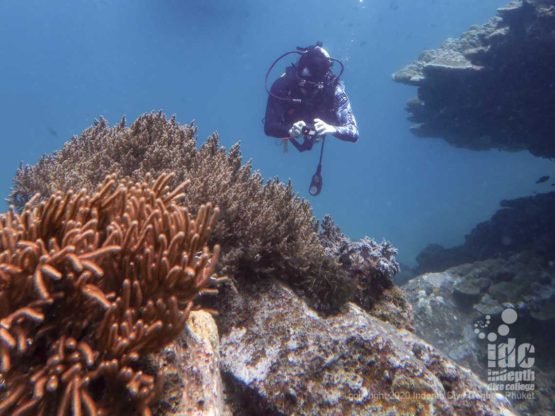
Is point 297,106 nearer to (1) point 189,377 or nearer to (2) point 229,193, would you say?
(2) point 229,193

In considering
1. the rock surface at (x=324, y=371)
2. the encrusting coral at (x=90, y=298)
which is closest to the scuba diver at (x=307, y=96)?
the rock surface at (x=324, y=371)

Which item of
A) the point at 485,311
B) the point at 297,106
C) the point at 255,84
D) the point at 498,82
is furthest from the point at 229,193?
the point at 255,84

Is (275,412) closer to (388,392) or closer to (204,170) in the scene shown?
(388,392)

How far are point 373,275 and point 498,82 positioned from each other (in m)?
13.4

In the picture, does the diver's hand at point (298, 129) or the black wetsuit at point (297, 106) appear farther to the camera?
the black wetsuit at point (297, 106)

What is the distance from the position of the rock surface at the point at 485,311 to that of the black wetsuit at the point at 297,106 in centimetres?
582

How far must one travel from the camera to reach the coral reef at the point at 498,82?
13125 millimetres

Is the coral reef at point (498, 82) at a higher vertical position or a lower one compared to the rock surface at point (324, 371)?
higher

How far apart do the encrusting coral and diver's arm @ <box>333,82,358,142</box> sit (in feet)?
17.3

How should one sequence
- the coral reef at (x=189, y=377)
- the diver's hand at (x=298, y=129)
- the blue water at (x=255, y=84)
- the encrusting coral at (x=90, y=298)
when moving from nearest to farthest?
1. the encrusting coral at (x=90, y=298)
2. the coral reef at (x=189, y=377)
3. the diver's hand at (x=298, y=129)
4. the blue water at (x=255, y=84)

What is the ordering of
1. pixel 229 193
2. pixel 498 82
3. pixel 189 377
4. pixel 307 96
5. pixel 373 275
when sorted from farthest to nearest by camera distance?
pixel 498 82, pixel 307 96, pixel 373 275, pixel 229 193, pixel 189 377

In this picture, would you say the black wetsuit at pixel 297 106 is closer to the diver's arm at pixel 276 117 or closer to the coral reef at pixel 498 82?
the diver's arm at pixel 276 117

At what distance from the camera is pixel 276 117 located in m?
8.65

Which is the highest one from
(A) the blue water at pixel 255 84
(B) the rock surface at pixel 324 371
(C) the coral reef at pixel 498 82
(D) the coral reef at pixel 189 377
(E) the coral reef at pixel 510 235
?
(A) the blue water at pixel 255 84
